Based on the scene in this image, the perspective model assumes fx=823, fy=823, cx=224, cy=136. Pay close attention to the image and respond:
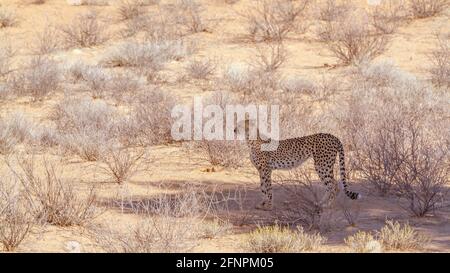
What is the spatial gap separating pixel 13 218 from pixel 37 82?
7.81 m

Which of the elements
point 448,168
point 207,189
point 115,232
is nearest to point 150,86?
point 207,189

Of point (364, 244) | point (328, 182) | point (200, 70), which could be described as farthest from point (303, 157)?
point (200, 70)

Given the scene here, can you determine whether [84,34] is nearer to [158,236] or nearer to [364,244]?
[158,236]

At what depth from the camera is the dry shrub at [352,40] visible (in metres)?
16.6

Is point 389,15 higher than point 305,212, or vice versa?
point 389,15

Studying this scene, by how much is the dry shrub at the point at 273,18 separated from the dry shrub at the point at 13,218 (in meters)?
11.7

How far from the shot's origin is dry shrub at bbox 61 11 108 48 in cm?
1886

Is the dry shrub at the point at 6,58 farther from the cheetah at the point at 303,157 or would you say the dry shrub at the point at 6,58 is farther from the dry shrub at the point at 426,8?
the dry shrub at the point at 426,8

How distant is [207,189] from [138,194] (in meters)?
0.76

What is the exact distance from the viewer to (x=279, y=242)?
6.53 metres

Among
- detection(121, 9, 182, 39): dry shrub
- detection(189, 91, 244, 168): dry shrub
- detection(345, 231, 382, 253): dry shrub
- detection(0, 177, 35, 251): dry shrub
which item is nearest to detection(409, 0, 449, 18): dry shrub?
detection(121, 9, 182, 39): dry shrub

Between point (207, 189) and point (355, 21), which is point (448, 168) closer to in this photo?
point (207, 189)

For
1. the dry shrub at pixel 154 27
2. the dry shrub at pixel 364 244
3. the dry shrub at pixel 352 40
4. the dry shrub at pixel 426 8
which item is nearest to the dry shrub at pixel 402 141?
the dry shrub at pixel 364 244

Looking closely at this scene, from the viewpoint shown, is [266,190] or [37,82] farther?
[37,82]
